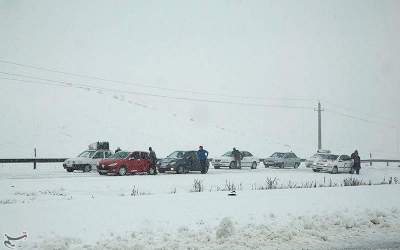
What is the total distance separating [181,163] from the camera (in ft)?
103

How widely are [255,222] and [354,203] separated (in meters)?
4.58

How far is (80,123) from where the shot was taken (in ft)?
187

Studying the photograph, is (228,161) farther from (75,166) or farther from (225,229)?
(225,229)

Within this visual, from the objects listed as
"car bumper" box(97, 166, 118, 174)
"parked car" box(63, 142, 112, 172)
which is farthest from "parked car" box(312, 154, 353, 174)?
"parked car" box(63, 142, 112, 172)

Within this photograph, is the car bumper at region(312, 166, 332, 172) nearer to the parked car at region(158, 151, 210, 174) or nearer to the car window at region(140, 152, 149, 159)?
the parked car at region(158, 151, 210, 174)

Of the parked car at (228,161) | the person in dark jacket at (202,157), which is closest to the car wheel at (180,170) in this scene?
the person in dark jacket at (202,157)

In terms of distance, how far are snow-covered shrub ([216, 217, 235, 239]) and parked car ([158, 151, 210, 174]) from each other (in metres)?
21.0

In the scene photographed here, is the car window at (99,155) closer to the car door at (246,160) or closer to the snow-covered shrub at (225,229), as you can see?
the car door at (246,160)

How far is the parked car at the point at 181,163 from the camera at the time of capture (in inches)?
1232

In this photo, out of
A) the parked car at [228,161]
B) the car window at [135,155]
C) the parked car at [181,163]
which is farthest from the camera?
the parked car at [228,161]

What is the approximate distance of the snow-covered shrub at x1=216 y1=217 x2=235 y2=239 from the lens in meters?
9.89

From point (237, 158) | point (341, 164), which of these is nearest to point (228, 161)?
point (237, 158)

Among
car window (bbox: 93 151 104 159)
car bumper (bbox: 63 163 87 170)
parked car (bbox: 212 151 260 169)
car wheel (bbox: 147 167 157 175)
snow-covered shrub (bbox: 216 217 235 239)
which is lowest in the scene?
snow-covered shrub (bbox: 216 217 235 239)

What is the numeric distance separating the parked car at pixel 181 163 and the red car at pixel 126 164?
101 cm
